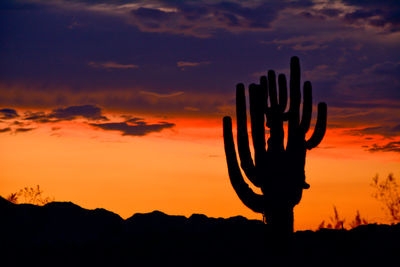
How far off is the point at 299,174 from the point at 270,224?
152cm

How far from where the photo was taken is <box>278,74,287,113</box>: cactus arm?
569 inches

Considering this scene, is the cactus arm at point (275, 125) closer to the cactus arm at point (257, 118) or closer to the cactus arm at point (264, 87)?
the cactus arm at point (264, 87)

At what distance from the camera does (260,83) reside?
14500 mm

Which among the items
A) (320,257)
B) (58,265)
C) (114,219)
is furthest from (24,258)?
(320,257)

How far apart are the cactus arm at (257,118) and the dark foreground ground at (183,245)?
2.47m

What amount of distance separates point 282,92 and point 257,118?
3.83 feet

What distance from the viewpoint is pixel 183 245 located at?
18.8m

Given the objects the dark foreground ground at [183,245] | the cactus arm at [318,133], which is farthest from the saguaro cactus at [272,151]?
the dark foreground ground at [183,245]

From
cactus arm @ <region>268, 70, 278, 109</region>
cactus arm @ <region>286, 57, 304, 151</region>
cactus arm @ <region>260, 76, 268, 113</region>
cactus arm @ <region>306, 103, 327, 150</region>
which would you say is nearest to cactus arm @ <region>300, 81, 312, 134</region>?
cactus arm @ <region>306, 103, 327, 150</region>

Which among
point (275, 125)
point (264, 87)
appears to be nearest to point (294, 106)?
point (275, 125)

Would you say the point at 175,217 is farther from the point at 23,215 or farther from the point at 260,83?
the point at 260,83

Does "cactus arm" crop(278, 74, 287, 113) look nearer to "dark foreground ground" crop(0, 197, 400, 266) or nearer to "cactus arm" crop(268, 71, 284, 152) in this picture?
"cactus arm" crop(268, 71, 284, 152)

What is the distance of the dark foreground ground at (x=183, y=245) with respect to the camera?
16.8m

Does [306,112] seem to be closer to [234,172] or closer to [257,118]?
[257,118]
